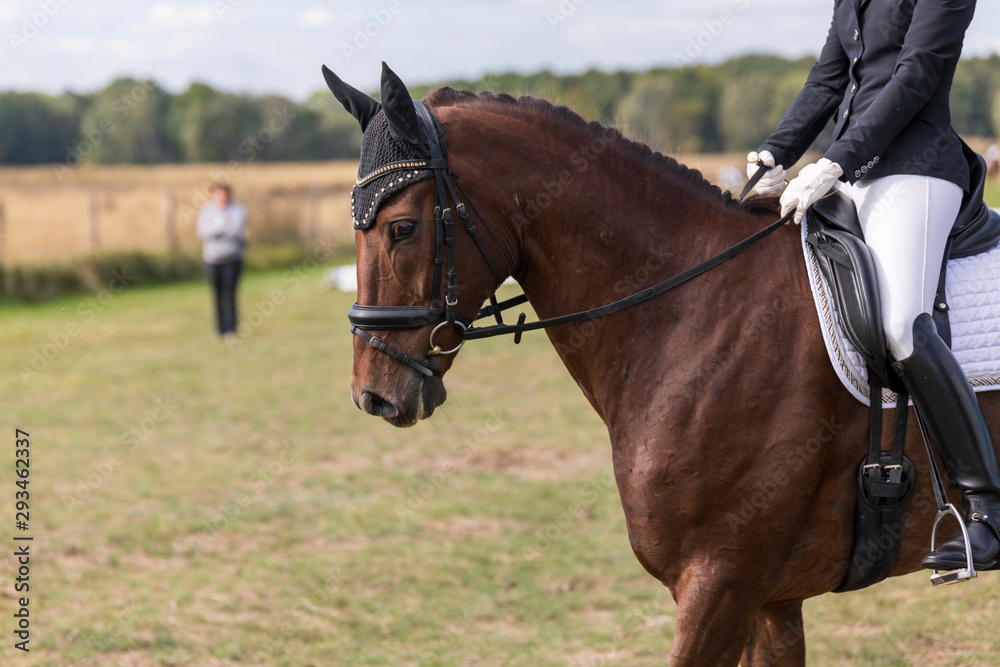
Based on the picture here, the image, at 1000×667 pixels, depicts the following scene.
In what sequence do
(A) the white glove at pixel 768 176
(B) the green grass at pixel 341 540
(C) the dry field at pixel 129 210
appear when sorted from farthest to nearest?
(C) the dry field at pixel 129 210, (B) the green grass at pixel 341 540, (A) the white glove at pixel 768 176

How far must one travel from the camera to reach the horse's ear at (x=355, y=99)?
8.64 feet

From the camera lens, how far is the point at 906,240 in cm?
256

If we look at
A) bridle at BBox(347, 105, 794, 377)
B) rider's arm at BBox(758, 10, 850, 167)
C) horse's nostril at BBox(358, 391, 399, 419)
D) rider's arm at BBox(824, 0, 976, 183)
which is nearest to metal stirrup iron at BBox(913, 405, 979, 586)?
rider's arm at BBox(824, 0, 976, 183)

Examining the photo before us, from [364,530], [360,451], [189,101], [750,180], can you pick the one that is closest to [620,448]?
[750,180]

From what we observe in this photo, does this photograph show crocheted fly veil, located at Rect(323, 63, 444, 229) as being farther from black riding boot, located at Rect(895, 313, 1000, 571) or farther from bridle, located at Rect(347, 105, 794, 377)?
black riding boot, located at Rect(895, 313, 1000, 571)

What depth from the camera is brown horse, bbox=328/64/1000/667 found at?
2.54 m

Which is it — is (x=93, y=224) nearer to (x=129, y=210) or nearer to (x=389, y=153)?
(x=129, y=210)

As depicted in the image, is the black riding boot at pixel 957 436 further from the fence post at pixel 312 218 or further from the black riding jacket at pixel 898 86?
the fence post at pixel 312 218

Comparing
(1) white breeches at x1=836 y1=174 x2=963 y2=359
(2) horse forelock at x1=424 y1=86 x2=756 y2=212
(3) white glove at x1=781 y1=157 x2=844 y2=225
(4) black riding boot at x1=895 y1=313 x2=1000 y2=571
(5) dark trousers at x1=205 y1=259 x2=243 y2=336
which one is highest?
(2) horse forelock at x1=424 y1=86 x2=756 y2=212

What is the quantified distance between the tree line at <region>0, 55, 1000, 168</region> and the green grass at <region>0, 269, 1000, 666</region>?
1.35 metres

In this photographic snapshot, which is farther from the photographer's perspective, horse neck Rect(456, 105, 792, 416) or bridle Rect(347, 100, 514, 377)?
horse neck Rect(456, 105, 792, 416)

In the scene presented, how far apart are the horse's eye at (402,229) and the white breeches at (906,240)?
139cm

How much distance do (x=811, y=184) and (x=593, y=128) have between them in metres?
0.70

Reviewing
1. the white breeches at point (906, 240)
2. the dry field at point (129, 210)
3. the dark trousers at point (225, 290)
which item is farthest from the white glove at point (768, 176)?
the dry field at point (129, 210)
